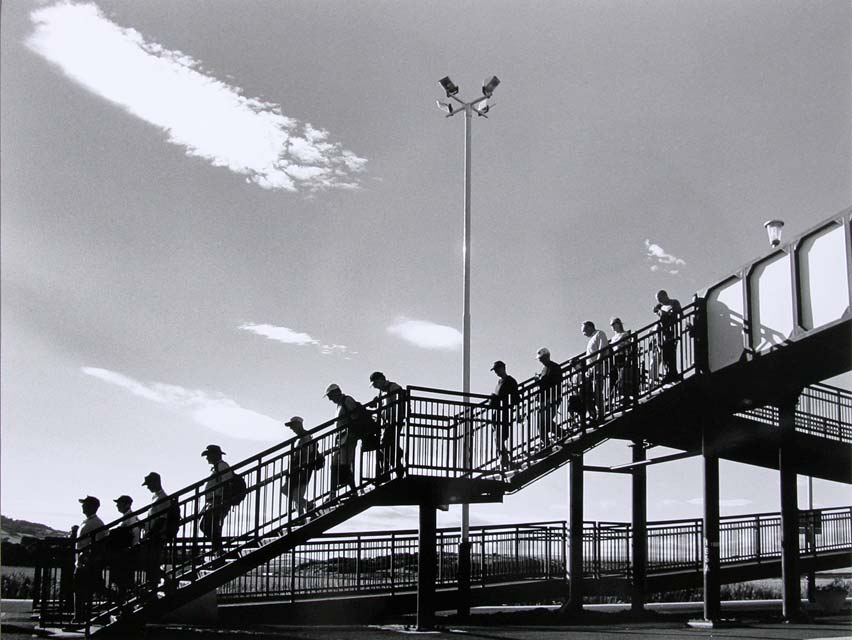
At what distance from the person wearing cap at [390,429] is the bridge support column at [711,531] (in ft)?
18.9

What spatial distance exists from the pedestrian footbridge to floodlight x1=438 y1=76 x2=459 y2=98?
33.7 feet

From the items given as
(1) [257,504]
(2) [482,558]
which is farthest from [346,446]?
(2) [482,558]

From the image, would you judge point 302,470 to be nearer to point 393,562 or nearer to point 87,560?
point 87,560

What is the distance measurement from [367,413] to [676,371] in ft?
17.7

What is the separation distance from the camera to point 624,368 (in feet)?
50.7

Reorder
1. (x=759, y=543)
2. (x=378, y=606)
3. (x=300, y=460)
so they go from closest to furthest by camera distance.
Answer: (x=300, y=460), (x=378, y=606), (x=759, y=543)

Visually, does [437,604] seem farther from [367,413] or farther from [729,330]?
[729,330]

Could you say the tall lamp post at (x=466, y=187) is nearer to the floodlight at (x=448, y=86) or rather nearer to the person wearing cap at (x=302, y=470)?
the floodlight at (x=448, y=86)

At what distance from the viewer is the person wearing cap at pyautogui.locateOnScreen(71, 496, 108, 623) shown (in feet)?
41.3

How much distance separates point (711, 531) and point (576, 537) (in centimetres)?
303

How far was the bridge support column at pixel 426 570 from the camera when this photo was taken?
46.6 feet

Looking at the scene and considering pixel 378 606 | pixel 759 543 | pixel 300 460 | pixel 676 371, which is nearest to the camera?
pixel 300 460

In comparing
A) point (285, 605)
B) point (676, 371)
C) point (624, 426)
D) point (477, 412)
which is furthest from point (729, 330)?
point (285, 605)

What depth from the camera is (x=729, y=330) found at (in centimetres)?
1543
